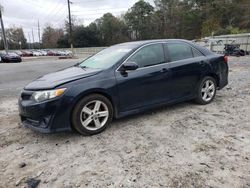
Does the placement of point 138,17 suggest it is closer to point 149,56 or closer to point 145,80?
point 149,56

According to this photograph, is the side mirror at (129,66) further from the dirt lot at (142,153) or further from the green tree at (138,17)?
the green tree at (138,17)

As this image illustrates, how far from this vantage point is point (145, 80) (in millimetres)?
4059

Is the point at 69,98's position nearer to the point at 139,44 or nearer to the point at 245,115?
the point at 139,44

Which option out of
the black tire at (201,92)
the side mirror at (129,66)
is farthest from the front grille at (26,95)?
the black tire at (201,92)

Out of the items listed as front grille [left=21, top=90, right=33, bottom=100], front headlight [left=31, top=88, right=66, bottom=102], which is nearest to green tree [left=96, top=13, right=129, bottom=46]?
front grille [left=21, top=90, right=33, bottom=100]

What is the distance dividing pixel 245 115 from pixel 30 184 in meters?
3.77

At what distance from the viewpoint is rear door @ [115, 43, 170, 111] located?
3879mm

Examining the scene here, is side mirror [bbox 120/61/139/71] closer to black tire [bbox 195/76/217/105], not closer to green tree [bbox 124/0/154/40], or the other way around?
black tire [bbox 195/76/217/105]

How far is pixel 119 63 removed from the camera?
3914 millimetres

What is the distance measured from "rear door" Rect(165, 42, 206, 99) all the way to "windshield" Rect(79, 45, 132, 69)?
2.99 ft

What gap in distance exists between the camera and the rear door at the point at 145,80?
3.88 meters

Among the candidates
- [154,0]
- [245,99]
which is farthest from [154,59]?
[154,0]

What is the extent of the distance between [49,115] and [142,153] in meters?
1.43

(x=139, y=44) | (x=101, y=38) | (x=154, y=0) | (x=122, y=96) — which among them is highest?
(x=154, y=0)
